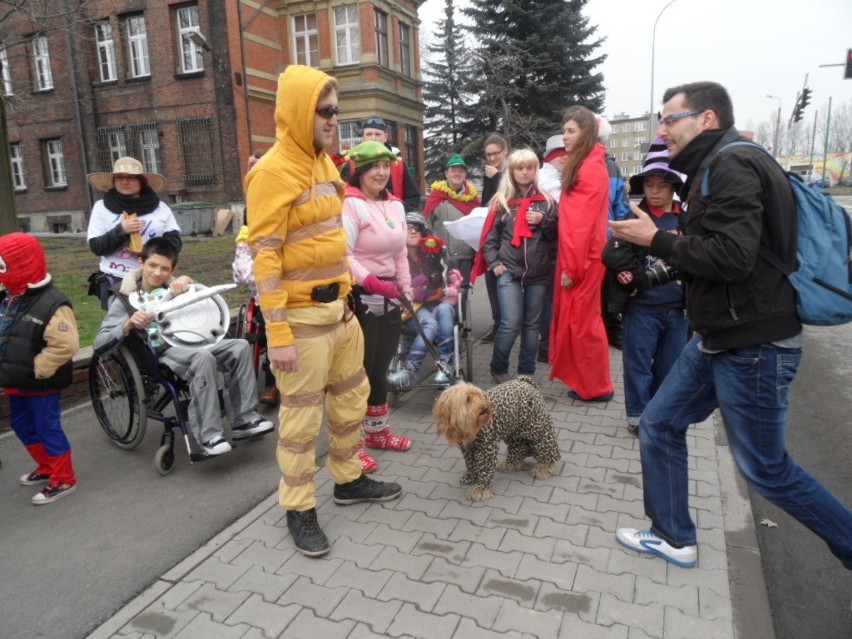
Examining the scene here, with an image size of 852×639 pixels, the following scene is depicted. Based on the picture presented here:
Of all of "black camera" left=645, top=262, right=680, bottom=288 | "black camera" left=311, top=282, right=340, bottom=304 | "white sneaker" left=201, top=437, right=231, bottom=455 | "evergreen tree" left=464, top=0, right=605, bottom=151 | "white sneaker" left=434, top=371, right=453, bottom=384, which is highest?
"evergreen tree" left=464, top=0, right=605, bottom=151

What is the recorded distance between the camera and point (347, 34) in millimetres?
25156

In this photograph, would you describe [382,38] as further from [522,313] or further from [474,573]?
[474,573]

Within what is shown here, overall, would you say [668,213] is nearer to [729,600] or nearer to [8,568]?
[729,600]

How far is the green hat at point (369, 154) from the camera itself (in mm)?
3740

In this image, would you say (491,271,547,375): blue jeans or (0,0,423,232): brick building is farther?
(0,0,423,232): brick building

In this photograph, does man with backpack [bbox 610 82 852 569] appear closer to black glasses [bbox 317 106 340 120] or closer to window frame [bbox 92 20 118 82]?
black glasses [bbox 317 106 340 120]

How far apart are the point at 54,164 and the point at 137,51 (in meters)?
6.53

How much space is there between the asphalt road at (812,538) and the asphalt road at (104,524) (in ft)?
9.30

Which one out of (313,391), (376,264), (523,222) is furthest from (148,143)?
(313,391)

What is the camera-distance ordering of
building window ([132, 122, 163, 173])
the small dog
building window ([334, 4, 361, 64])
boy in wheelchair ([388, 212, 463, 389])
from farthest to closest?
building window ([334, 4, 361, 64]) < building window ([132, 122, 163, 173]) < boy in wheelchair ([388, 212, 463, 389]) < the small dog

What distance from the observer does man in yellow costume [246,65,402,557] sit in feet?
9.01

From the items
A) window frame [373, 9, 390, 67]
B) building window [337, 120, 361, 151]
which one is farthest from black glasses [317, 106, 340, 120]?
window frame [373, 9, 390, 67]

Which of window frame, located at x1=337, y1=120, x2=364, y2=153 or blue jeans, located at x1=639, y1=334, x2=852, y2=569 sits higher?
window frame, located at x1=337, y1=120, x2=364, y2=153

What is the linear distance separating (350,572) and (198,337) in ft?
6.44
